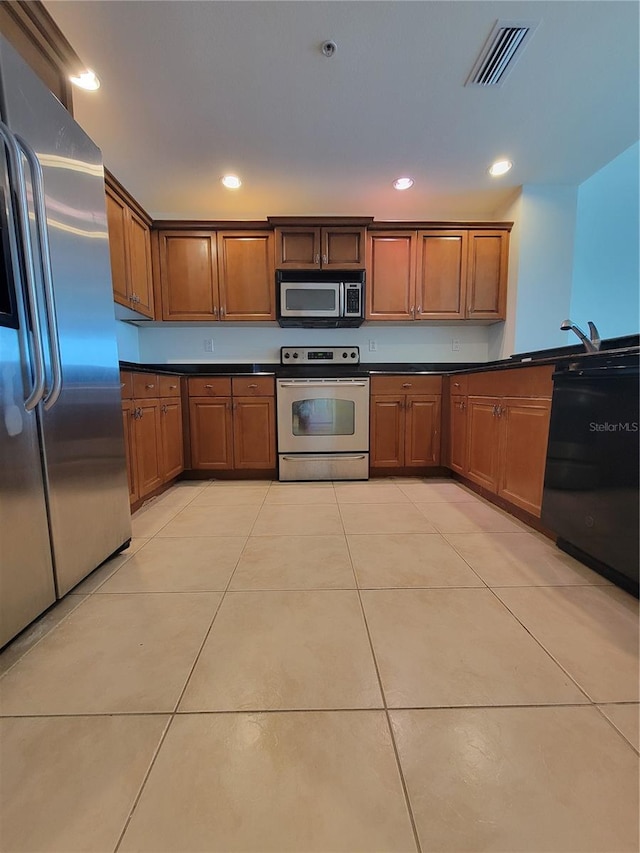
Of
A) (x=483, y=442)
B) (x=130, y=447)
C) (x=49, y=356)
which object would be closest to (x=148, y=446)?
(x=130, y=447)

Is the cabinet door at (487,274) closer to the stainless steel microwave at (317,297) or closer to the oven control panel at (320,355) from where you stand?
the stainless steel microwave at (317,297)

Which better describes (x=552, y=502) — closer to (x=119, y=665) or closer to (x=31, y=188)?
(x=119, y=665)

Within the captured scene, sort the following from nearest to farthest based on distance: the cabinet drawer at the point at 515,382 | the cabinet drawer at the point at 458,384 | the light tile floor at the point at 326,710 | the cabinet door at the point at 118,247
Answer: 1. the light tile floor at the point at 326,710
2. the cabinet drawer at the point at 515,382
3. the cabinet door at the point at 118,247
4. the cabinet drawer at the point at 458,384

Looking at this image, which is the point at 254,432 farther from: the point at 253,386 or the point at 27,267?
the point at 27,267

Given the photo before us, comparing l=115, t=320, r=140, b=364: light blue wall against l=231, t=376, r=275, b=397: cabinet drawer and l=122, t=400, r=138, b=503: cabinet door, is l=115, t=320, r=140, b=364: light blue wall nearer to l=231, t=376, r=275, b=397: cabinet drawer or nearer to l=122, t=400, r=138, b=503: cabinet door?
l=231, t=376, r=275, b=397: cabinet drawer

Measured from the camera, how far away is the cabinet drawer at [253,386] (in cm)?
291

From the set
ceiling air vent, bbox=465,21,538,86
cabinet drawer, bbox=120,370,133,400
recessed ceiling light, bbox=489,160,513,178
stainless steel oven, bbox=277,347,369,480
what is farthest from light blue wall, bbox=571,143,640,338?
cabinet drawer, bbox=120,370,133,400

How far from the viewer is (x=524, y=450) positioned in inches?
74.5

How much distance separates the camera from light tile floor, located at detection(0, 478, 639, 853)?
605 millimetres

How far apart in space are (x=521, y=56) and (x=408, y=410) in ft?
6.91

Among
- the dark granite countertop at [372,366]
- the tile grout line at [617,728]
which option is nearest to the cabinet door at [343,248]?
the dark granite countertop at [372,366]

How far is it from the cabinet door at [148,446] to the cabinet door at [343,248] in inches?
71.8

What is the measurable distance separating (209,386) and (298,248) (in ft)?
4.55

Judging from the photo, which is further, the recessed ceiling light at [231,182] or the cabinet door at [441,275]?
the cabinet door at [441,275]
